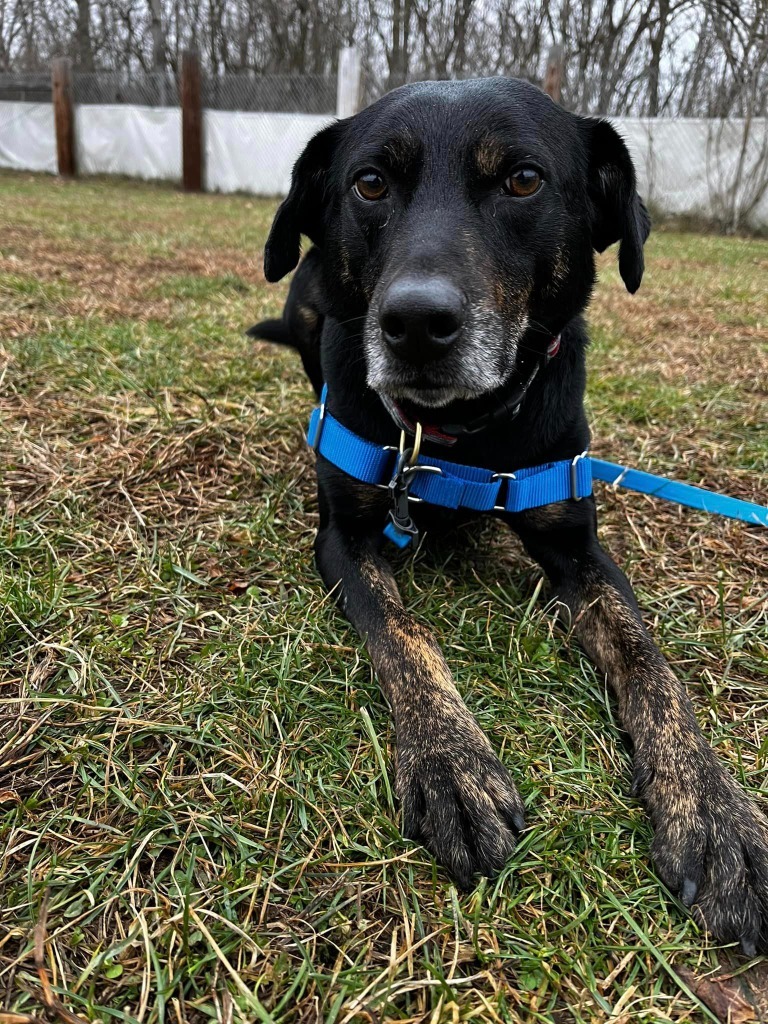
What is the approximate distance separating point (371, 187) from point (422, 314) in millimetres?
712

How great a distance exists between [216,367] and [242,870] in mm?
3007

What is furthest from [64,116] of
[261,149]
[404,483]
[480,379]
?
[480,379]

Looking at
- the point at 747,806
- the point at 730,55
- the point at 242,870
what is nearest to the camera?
the point at 242,870

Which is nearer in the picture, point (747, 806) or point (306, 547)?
point (747, 806)

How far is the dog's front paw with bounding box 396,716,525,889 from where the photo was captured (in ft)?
4.30

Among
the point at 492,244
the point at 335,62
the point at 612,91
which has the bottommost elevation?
the point at 492,244

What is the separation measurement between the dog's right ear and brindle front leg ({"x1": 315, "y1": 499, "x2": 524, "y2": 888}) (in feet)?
A: 4.16

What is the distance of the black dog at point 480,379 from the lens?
1384 millimetres

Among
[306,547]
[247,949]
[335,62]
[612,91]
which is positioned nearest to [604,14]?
[612,91]

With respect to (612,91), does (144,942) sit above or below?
below

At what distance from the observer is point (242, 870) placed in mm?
1248

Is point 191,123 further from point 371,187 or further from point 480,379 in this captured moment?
point 480,379

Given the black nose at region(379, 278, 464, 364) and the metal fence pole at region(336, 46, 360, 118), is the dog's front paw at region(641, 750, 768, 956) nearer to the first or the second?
the black nose at region(379, 278, 464, 364)

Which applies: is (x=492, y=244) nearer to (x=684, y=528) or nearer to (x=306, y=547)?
(x=306, y=547)
